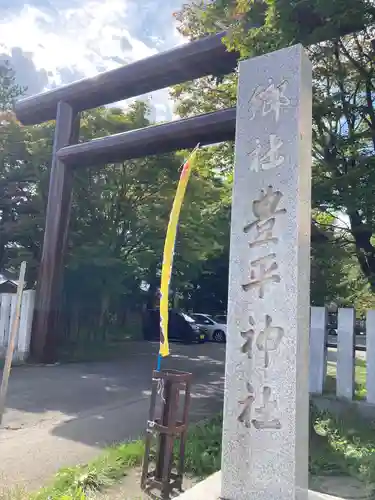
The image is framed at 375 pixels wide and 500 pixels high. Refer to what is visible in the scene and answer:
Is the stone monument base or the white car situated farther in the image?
the white car

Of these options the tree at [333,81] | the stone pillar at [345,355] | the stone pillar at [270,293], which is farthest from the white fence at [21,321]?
the stone pillar at [270,293]

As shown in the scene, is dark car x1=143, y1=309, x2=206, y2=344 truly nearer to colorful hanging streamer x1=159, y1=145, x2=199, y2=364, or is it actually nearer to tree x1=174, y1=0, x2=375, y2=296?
tree x1=174, y1=0, x2=375, y2=296

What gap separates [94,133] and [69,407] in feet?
30.4

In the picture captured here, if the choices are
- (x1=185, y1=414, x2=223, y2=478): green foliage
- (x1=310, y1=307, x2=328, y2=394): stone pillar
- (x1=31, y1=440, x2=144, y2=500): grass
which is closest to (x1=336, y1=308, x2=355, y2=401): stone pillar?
(x1=310, y1=307, x2=328, y2=394): stone pillar

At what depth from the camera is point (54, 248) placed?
1141 cm

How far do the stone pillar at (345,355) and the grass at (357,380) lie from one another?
36 cm

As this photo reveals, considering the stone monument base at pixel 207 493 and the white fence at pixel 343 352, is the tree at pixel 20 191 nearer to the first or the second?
the white fence at pixel 343 352

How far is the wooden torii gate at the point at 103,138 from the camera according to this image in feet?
29.6

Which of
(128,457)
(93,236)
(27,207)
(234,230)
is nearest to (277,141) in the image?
(234,230)

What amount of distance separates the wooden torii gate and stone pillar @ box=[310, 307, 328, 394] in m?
3.70

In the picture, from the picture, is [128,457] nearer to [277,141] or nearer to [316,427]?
[316,427]

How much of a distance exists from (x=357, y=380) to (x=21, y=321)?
26.3 feet

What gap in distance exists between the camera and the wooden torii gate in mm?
9016

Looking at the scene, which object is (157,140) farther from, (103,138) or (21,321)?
(21,321)
